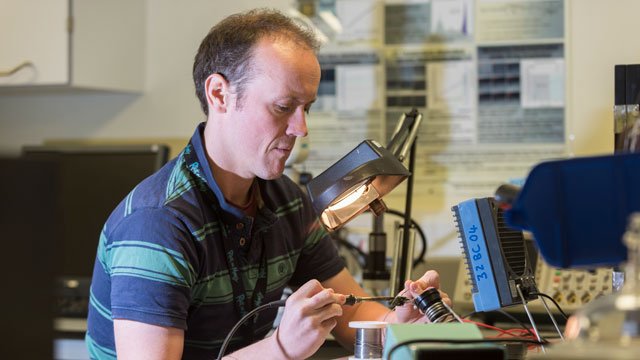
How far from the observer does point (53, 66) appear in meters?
2.71

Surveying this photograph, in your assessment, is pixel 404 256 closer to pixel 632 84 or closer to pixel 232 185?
pixel 232 185

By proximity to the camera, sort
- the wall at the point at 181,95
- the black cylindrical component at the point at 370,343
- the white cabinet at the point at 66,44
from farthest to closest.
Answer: the white cabinet at the point at 66,44 < the wall at the point at 181,95 < the black cylindrical component at the point at 370,343

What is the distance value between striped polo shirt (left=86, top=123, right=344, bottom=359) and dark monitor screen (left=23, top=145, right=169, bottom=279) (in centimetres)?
105

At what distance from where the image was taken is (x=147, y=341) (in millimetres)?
1436

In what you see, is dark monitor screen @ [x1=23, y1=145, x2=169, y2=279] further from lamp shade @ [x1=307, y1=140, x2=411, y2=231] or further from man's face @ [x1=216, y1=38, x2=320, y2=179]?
lamp shade @ [x1=307, y1=140, x2=411, y2=231]

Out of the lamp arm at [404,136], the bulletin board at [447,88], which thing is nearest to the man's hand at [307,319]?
the lamp arm at [404,136]

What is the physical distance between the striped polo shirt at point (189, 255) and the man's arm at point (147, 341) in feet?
0.04

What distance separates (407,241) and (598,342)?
123 centimetres

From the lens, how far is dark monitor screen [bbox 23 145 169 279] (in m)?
2.79

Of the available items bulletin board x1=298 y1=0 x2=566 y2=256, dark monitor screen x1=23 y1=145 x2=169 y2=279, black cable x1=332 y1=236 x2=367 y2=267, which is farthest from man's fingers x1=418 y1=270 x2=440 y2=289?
dark monitor screen x1=23 y1=145 x2=169 y2=279

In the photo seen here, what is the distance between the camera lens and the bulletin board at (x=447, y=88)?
262 centimetres

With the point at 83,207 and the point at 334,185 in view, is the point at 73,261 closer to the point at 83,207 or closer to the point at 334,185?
the point at 83,207

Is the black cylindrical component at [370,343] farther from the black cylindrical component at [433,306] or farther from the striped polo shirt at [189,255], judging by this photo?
the striped polo shirt at [189,255]

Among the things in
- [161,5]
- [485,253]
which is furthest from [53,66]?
[485,253]
